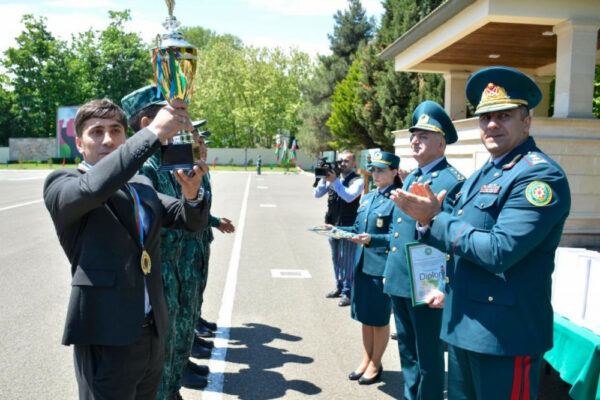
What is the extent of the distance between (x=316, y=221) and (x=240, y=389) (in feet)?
36.7

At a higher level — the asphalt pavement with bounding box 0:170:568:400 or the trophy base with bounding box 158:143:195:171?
the trophy base with bounding box 158:143:195:171

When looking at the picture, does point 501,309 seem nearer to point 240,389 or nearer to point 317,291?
point 240,389

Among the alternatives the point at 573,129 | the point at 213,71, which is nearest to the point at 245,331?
the point at 573,129

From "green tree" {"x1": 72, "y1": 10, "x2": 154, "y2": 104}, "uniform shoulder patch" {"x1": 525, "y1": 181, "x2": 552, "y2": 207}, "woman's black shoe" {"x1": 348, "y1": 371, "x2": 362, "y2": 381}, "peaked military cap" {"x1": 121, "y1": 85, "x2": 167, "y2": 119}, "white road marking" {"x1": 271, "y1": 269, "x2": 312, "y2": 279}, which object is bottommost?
"white road marking" {"x1": 271, "y1": 269, "x2": 312, "y2": 279}

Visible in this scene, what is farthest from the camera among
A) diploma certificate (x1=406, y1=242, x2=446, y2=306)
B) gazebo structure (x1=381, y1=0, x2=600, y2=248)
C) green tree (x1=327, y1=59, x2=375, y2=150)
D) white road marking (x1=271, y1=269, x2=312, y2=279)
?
green tree (x1=327, y1=59, x2=375, y2=150)

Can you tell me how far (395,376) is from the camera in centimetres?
461

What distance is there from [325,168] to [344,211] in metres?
1.01

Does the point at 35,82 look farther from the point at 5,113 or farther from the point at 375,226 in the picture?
the point at 375,226

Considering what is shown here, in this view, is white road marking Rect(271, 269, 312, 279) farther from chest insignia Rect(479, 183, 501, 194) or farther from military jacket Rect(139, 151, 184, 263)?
chest insignia Rect(479, 183, 501, 194)

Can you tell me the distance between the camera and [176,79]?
2377mm

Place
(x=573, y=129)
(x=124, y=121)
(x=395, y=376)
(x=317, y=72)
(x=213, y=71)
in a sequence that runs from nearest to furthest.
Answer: (x=124, y=121)
(x=395, y=376)
(x=573, y=129)
(x=317, y=72)
(x=213, y=71)

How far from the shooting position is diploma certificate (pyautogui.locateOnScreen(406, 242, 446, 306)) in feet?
10.5

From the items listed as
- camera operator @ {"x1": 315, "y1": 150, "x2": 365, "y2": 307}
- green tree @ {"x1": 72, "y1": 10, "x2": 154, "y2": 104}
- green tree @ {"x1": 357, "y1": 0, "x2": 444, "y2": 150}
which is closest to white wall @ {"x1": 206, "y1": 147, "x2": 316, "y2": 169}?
green tree @ {"x1": 72, "y1": 10, "x2": 154, "y2": 104}

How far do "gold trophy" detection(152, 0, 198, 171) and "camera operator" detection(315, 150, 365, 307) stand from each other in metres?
4.53
